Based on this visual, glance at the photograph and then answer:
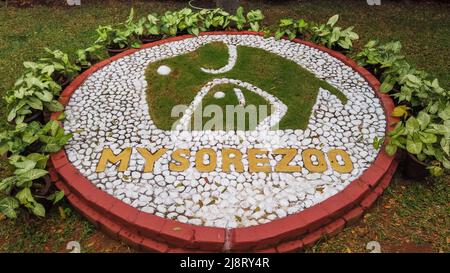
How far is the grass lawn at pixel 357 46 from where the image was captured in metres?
3.12

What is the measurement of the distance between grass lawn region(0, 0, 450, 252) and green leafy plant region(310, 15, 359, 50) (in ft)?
2.61

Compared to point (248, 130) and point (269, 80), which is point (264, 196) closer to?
point (248, 130)

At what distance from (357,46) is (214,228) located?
436 centimetres

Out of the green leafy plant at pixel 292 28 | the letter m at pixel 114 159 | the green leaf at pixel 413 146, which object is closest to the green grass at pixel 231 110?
the letter m at pixel 114 159

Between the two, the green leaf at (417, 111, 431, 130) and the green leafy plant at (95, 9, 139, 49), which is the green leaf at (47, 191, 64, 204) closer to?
the green leafy plant at (95, 9, 139, 49)

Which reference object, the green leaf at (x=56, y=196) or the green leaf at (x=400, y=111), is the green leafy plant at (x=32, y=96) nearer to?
the green leaf at (x=56, y=196)

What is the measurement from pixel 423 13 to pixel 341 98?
13.6 feet

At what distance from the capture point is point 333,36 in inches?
211

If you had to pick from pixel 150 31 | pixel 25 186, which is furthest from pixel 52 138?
pixel 150 31

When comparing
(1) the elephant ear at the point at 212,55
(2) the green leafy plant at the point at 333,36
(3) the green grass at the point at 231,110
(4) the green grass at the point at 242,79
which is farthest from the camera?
(2) the green leafy plant at the point at 333,36

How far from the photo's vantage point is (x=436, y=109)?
3.69 metres

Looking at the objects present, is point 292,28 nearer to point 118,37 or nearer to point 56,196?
point 118,37

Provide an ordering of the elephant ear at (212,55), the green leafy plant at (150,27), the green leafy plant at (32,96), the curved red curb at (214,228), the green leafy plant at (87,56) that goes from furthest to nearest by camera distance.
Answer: the green leafy plant at (150,27) → the elephant ear at (212,55) → the green leafy plant at (87,56) → the green leafy plant at (32,96) → the curved red curb at (214,228)

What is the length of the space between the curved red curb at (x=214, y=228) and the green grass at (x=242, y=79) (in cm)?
102
